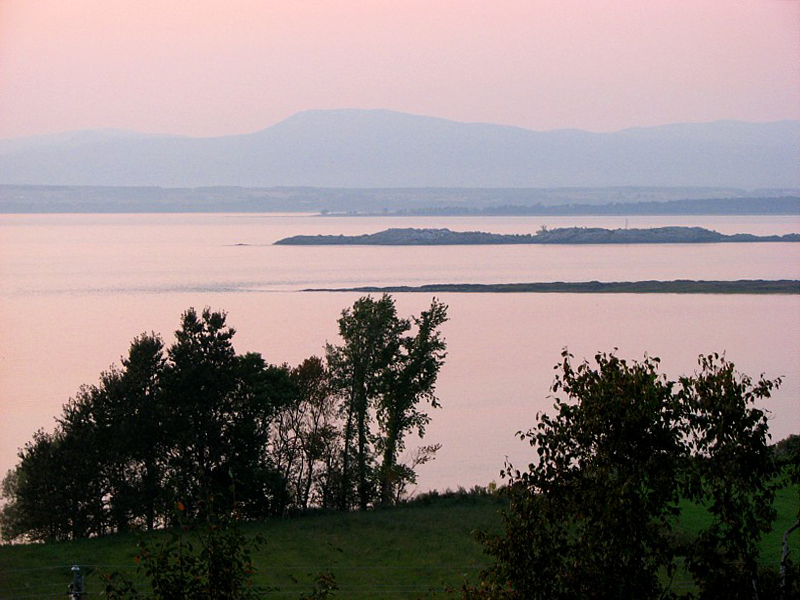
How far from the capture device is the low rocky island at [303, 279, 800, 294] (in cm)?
7275

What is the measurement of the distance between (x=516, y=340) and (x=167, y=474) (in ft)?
94.9

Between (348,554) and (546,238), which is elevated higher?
(546,238)

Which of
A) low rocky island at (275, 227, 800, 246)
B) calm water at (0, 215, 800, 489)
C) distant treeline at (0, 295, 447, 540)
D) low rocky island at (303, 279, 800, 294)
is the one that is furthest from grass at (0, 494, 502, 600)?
low rocky island at (275, 227, 800, 246)

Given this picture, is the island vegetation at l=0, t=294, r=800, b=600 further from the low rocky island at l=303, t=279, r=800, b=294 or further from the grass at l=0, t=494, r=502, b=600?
the low rocky island at l=303, t=279, r=800, b=294

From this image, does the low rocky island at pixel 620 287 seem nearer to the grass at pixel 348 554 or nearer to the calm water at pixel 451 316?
the calm water at pixel 451 316

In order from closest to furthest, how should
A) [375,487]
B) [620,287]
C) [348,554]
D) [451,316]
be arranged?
[348,554] < [375,487] < [451,316] < [620,287]

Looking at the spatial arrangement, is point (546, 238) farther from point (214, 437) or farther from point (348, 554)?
point (348, 554)

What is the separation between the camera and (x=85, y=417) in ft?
80.4

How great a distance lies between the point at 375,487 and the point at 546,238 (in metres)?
110

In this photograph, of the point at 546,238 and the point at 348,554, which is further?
the point at 546,238

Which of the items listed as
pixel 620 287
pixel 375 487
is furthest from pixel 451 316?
pixel 375 487

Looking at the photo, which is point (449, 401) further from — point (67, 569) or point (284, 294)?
point (284, 294)

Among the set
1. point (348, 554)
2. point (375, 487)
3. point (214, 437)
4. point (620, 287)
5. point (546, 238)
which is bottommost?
point (375, 487)

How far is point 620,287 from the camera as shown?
244 feet
